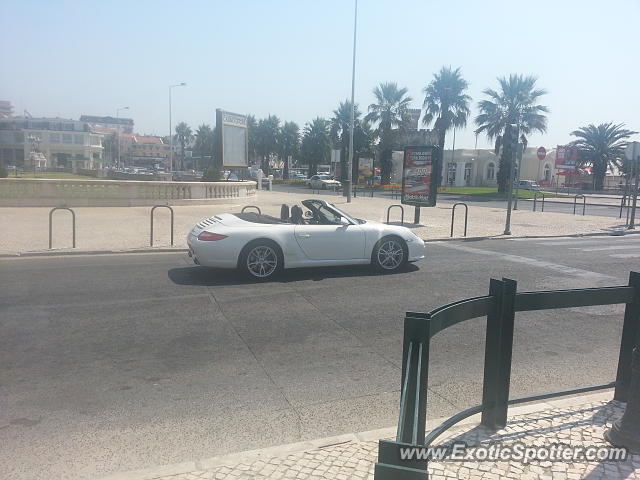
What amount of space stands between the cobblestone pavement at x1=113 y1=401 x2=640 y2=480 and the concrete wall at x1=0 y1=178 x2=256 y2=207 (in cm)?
1967

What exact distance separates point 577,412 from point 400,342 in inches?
84.4

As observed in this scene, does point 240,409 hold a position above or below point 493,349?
below

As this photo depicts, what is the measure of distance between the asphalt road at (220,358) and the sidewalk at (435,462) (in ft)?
0.92

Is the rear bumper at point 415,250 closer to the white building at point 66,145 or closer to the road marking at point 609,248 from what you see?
the road marking at point 609,248

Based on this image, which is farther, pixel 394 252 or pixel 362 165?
pixel 362 165

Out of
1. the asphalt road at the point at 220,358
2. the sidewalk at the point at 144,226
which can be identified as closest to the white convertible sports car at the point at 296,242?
the asphalt road at the point at 220,358

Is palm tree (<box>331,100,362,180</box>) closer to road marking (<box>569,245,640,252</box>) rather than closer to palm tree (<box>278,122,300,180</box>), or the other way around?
palm tree (<box>278,122,300,180</box>)

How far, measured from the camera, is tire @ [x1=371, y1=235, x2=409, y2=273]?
959 centimetres

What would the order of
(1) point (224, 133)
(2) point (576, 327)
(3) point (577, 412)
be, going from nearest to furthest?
(3) point (577, 412), (2) point (576, 327), (1) point (224, 133)

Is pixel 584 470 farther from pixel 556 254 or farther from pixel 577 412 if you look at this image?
pixel 556 254

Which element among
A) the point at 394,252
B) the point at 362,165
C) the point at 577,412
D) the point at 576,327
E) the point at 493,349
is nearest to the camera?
the point at 493,349

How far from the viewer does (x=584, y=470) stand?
10.4 feet

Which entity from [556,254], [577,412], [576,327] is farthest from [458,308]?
[556,254]

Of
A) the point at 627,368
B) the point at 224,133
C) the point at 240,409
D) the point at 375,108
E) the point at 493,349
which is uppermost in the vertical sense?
the point at 375,108
